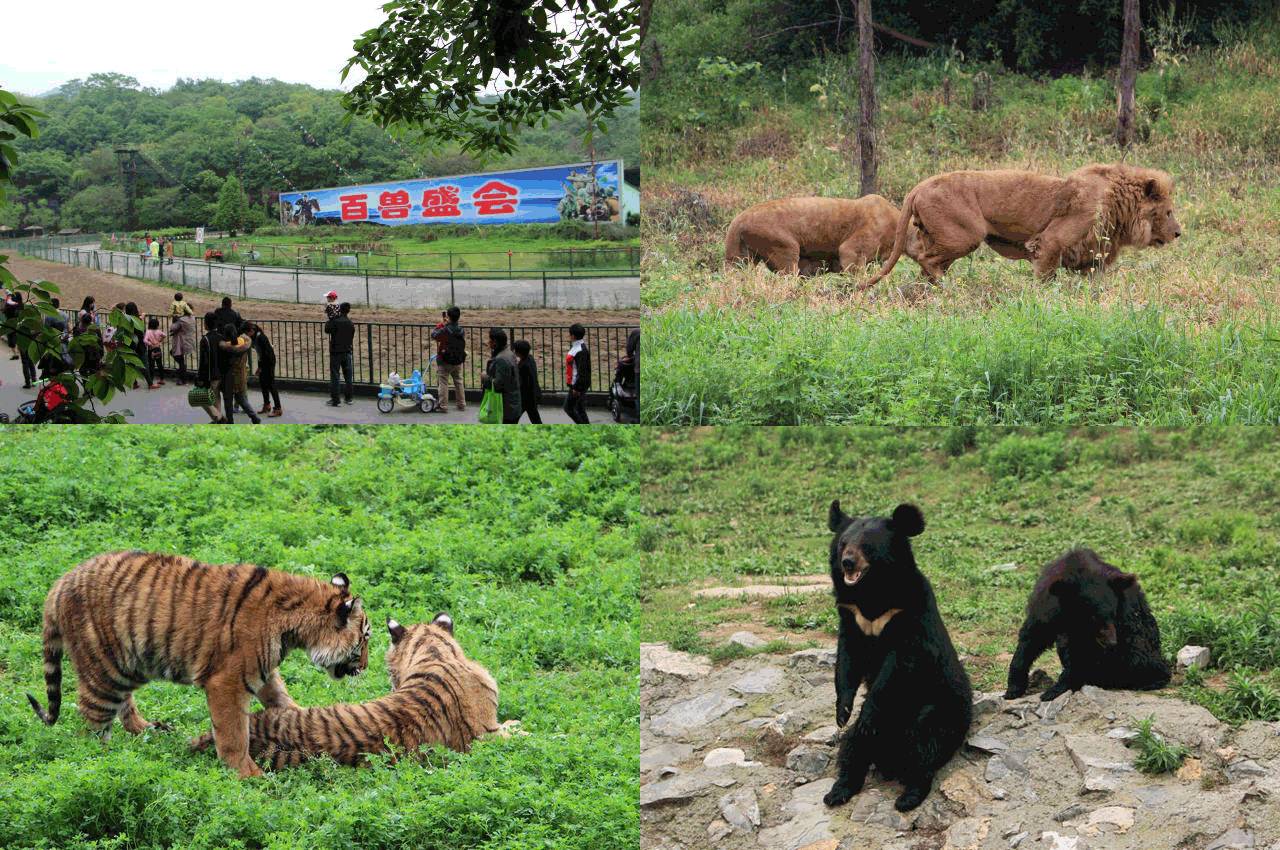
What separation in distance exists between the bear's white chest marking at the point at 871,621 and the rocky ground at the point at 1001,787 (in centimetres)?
81

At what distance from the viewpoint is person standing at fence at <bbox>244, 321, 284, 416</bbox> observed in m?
12.9

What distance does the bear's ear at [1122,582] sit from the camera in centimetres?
749

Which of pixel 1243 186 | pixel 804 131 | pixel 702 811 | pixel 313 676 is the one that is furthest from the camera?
pixel 804 131

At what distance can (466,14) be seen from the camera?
10.2m

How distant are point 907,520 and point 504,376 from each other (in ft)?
19.3

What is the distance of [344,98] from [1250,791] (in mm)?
8830

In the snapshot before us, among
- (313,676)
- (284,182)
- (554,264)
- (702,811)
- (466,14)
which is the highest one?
(466,14)

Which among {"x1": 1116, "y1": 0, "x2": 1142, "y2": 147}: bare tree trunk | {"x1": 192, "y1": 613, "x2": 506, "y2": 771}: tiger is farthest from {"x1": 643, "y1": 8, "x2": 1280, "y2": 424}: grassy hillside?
{"x1": 192, "y1": 613, "x2": 506, "y2": 771}: tiger

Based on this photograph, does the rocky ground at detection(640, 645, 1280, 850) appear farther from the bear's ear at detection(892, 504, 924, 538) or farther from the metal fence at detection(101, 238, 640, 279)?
the metal fence at detection(101, 238, 640, 279)

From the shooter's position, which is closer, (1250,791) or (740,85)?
(1250,791)

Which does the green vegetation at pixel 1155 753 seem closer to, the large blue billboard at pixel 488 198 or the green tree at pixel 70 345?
the green tree at pixel 70 345

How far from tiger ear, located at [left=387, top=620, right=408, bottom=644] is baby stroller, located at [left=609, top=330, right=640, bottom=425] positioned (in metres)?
4.05

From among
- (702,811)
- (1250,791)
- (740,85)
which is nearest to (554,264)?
(740,85)

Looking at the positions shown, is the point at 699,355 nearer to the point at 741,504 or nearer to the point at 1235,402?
the point at 741,504
